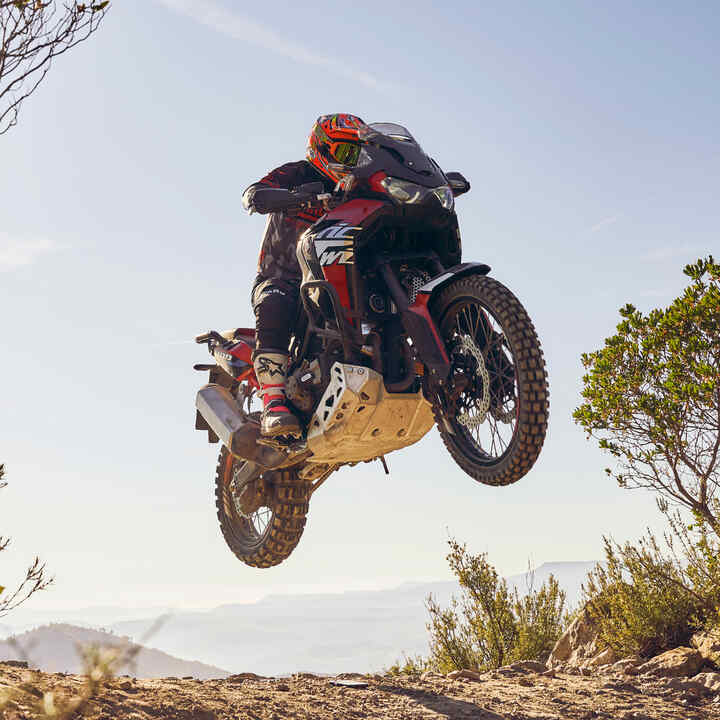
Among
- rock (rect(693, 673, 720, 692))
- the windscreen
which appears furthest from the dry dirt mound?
the windscreen

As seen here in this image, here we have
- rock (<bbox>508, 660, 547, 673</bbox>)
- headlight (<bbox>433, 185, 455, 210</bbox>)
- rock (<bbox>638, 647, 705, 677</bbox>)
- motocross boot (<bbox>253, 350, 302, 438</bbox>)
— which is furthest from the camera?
rock (<bbox>638, 647, 705, 677</bbox>)

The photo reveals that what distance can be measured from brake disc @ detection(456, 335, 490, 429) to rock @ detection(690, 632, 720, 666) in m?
4.13

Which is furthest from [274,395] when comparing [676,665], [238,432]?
[676,665]

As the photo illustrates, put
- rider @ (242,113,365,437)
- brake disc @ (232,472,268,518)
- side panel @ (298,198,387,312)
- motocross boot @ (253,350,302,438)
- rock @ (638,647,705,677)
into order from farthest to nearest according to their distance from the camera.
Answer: brake disc @ (232,472,268,518)
rock @ (638,647,705,677)
rider @ (242,113,365,437)
motocross boot @ (253,350,302,438)
side panel @ (298,198,387,312)

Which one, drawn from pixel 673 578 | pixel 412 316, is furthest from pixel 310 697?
pixel 673 578

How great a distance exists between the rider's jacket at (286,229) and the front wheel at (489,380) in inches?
85.7

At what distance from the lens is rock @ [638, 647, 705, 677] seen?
8977mm

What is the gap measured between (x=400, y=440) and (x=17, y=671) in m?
3.74

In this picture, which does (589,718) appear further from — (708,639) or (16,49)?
(16,49)

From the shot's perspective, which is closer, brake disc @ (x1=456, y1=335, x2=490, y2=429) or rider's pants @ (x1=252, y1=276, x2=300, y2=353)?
brake disc @ (x1=456, y1=335, x2=490, y2=429)

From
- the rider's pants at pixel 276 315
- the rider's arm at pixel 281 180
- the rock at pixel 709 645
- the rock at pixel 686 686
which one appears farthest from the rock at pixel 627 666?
the rider's arm at pixel 281 180

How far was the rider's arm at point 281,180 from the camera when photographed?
8484 millimetres

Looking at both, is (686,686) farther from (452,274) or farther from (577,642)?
(452,274)

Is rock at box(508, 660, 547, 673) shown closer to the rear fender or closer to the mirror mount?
the rear fender
